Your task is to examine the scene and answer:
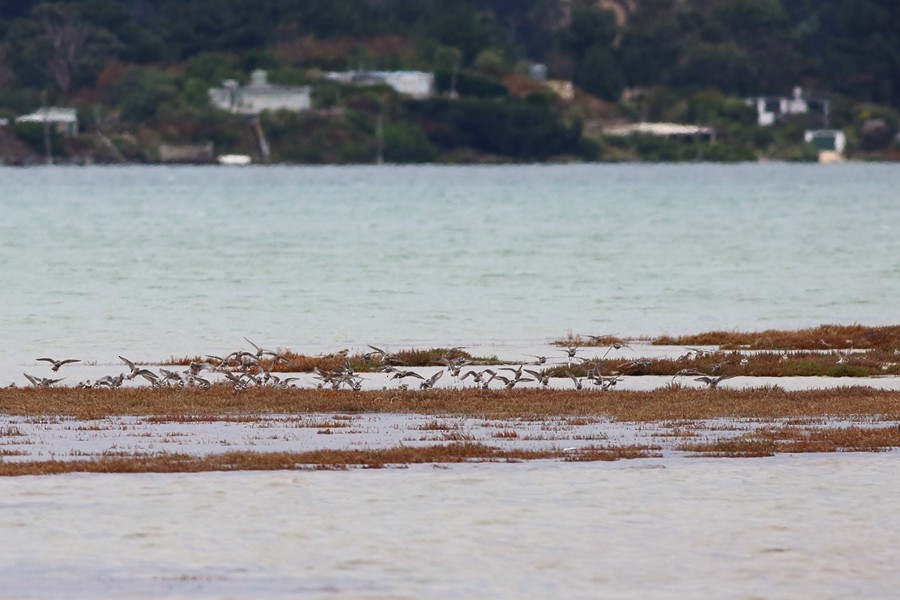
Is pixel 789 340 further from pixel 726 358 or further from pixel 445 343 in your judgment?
pixel 445 343

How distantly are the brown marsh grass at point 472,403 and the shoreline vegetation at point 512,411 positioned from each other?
0.4 inches

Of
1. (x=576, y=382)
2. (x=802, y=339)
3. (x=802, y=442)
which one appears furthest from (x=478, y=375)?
(x=802, y=339)

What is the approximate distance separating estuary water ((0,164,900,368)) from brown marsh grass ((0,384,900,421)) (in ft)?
23.6

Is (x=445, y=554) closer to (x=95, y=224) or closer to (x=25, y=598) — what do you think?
(x=25, y=598)

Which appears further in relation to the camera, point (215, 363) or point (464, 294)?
point (464, 294)

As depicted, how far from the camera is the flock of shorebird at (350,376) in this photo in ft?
79.7

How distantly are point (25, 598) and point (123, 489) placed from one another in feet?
12.1

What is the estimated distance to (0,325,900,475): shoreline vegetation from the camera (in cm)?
1833

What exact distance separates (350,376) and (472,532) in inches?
357

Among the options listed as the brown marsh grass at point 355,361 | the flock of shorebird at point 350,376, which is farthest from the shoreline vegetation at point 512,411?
the brown marsh grass at point 355,361

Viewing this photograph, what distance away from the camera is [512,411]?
867 inches

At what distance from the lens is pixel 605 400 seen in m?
22.9

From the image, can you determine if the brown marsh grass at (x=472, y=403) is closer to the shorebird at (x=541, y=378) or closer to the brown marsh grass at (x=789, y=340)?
the shorebird at (x=541, y=378)

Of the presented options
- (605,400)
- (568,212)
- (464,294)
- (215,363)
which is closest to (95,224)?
(568,212)
